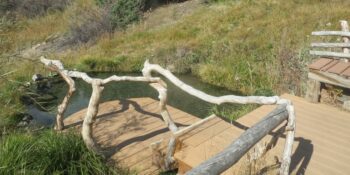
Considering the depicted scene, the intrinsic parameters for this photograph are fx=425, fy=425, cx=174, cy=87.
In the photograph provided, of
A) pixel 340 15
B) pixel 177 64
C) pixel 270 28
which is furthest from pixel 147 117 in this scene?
pixel 340 15

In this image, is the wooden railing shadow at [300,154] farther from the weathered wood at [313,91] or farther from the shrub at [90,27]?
the shrub at [90,27]

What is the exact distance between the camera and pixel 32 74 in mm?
13961

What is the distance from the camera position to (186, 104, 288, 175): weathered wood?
3348 millimetres

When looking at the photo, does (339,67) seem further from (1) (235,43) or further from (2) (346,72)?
(1) (235,43)

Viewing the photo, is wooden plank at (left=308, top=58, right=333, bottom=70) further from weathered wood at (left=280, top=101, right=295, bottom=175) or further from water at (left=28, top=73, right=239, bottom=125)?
water at (left=28, top=73, right=239, bottom=125)

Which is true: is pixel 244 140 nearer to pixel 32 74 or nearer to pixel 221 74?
pixel 221 74

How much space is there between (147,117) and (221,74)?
216 inches

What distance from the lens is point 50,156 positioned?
5.89 metres

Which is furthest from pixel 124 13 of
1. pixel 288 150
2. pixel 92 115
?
pixel 288 150

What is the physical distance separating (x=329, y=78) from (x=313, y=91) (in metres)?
0.54

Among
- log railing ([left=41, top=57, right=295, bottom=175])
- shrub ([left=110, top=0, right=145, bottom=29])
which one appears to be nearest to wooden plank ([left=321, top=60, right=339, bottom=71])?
log railing ([left=41, top=57, right=295, bottom=175])

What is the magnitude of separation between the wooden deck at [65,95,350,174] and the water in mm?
2879

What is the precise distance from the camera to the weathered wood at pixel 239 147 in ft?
11.0

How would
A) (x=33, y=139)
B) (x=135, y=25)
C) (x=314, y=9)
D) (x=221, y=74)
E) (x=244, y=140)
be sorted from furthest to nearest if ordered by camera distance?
(x=135, y=25) → (x=314, y=9) → (x=221, y=74) → (x=33, y=139) → (x=244, y=140)
